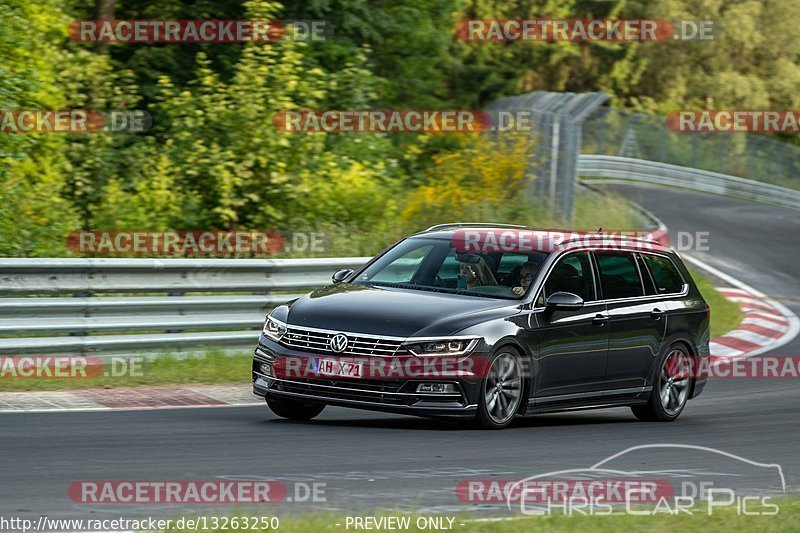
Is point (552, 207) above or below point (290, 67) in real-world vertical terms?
below

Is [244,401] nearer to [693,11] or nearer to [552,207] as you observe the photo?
[552,207]

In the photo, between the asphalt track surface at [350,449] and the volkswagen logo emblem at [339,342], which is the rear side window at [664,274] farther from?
the volkswagen logo emblem at [339,342]

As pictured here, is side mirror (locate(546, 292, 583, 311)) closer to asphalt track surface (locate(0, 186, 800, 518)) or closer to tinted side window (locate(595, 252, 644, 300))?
tinted side window (locate(595, 252, 644, 300))

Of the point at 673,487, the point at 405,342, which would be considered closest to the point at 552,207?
the point at 405,342

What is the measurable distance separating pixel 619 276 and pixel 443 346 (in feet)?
8.16

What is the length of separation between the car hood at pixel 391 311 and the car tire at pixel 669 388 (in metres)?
2.12

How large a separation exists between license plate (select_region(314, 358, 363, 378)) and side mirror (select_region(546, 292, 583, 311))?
1.72 meters

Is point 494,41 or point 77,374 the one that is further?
point 494,41

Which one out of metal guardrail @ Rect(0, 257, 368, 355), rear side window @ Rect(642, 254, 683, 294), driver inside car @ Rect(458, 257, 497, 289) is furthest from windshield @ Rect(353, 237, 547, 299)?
metal guardrail @ Rect(0, 257, 368, 355)

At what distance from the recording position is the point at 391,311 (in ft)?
36.1

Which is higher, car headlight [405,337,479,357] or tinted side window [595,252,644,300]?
tinted side window [595,252,644,300]

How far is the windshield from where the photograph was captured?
11.7 m

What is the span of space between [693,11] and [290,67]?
40.1 metres

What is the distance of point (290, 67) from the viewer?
71.4 feet
